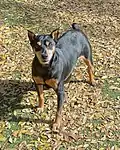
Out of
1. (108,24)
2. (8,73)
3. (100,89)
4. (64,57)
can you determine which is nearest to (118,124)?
(100,89)

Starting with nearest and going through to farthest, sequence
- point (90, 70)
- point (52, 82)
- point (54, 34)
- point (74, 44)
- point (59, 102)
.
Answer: point (54, 34) < point (52, 82) < point (59, 102) < point (74, 44) < point (90, 70)

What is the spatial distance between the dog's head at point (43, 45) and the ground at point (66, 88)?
1.20m

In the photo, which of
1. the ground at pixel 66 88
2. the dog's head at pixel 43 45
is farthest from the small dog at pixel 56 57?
the ground at pixel 66 88

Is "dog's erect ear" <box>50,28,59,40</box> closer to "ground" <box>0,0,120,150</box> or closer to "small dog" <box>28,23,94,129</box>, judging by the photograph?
"small dog" <box>28,23,94,129</box>

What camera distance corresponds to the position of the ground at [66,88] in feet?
17.2

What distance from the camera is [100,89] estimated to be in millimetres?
6191

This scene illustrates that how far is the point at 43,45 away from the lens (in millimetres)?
4609

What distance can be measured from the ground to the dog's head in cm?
120

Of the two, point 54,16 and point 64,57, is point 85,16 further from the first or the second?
point 64,57

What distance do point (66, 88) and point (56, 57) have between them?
4.15ft

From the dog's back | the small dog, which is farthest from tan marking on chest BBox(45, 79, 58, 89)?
the dog's back

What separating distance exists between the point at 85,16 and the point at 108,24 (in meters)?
0.61

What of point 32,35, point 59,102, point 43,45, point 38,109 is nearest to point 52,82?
point 59,102

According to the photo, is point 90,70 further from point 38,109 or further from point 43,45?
point 43,45
